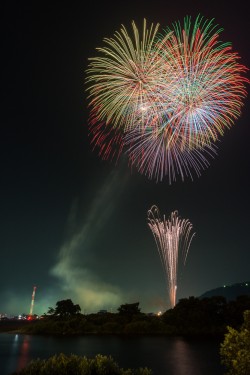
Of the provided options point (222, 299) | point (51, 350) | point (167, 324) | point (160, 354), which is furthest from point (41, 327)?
point (160, 354)

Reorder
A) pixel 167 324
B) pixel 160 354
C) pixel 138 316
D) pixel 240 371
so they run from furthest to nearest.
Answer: pixel 138 316 < pixel 167 324 < pixel 160 354 < pixel 240 371

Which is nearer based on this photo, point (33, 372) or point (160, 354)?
point (33, 372)

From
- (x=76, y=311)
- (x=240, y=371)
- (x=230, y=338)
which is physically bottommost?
(x=240, y=371)

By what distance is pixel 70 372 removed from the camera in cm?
1747

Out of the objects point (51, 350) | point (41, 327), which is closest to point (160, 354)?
point (51, 350)

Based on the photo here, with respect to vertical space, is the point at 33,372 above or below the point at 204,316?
below

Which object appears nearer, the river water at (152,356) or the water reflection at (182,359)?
the water reflection at (182,359)

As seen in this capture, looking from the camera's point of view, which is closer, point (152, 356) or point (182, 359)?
point (182, 359)

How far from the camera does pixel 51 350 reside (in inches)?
1954

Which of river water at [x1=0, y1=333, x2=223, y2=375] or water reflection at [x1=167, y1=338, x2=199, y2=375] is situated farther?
river water at [x1=0, y1=333, x2=223, y2=375]

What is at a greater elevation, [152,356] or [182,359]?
[152,356]

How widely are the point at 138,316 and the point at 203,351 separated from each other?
37760 mm

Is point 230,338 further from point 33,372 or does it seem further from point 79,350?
point 79,350

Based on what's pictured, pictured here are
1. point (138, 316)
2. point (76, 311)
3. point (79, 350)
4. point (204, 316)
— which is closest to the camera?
point (79, 350)
